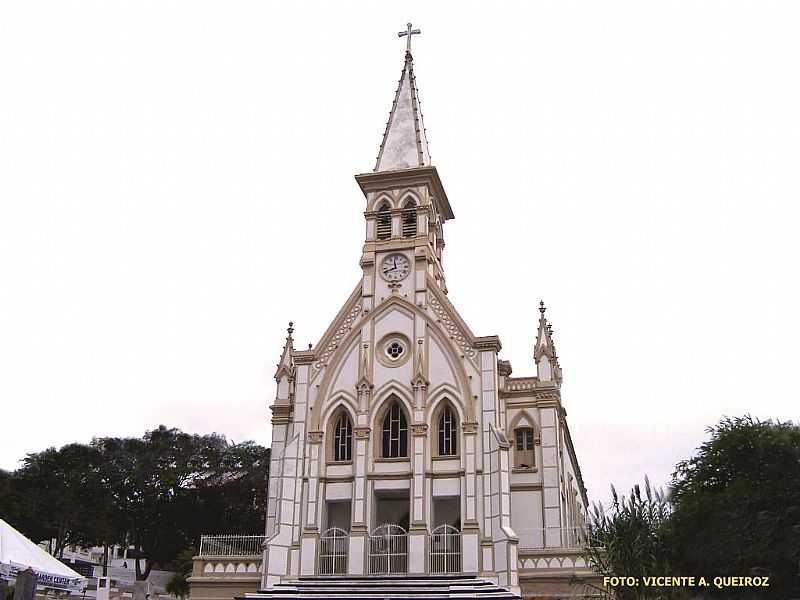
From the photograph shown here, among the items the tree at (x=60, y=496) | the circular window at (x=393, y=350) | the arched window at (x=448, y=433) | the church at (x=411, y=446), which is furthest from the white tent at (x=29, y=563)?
the tree at (x=60, y=496)

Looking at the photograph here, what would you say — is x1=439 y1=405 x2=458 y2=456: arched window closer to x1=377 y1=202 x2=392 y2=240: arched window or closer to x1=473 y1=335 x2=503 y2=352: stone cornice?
x1=473 y1=335 x2=503 y2=352: stone cornice

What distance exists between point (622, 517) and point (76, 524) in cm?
4053

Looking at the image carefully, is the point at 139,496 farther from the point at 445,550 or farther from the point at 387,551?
the point at 445,550

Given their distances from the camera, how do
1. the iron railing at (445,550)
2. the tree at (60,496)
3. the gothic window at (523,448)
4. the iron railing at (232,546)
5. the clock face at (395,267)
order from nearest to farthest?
the iron railing at (445,550) → the iron railing at (232,546) → the gothic window at (523,448) → the clock face at (395,267) → the tree at (60,496)

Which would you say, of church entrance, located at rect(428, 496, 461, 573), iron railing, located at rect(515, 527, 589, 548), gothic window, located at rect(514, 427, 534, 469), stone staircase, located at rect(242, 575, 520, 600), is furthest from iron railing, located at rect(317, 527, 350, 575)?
gothic window, located at rect(514, 427, 534, 469)

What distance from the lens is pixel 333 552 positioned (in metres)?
33.8

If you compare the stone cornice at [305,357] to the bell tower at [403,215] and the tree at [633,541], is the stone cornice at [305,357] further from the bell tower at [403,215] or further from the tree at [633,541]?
the tree at [633,541]

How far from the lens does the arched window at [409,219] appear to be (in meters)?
39.9

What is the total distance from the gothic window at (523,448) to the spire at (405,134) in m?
13.3

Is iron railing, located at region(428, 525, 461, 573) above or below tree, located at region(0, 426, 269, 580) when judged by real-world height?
below

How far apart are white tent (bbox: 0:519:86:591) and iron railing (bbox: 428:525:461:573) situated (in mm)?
15357

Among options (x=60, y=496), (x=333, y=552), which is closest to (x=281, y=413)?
(x=333, y=552)

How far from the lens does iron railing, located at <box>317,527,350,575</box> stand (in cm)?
3344

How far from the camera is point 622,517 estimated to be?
23438mm
